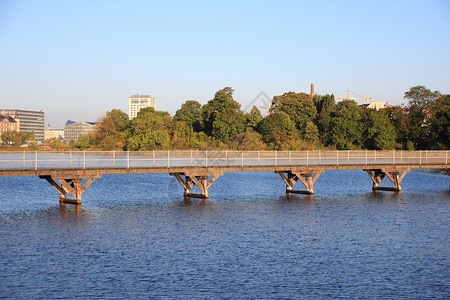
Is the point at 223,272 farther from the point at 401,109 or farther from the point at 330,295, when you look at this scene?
the point at 401,109

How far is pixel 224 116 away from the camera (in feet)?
401

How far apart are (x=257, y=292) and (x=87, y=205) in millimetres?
26207

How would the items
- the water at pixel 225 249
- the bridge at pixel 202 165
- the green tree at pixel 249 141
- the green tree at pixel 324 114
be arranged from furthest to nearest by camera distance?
the green tree at pixel 324 114 < the green tree at pixel 249 141 < the bridge at pixel 202 165 < the water at pixel 225 249

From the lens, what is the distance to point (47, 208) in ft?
137

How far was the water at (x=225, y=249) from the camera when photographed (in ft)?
71.7

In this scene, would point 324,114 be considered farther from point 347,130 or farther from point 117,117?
point 117,117

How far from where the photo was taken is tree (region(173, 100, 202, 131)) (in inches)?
5979

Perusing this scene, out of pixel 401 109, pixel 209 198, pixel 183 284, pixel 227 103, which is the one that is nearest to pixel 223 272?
pixel 183 284

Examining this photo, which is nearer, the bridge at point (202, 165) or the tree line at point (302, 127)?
the bridge at point (202, 165)

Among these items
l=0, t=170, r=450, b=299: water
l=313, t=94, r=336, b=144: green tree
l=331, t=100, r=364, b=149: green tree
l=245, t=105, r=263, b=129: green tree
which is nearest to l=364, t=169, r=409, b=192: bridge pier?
l=0, t=170, r=450, b=299: water

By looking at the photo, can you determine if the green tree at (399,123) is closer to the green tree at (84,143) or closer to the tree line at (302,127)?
the tree line at (302,127)

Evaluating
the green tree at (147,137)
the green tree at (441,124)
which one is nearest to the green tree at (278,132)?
the green tree at (147,137)

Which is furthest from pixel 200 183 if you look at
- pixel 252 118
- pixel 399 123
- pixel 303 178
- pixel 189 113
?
pixel 189 113

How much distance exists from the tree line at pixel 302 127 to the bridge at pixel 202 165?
178 ft
